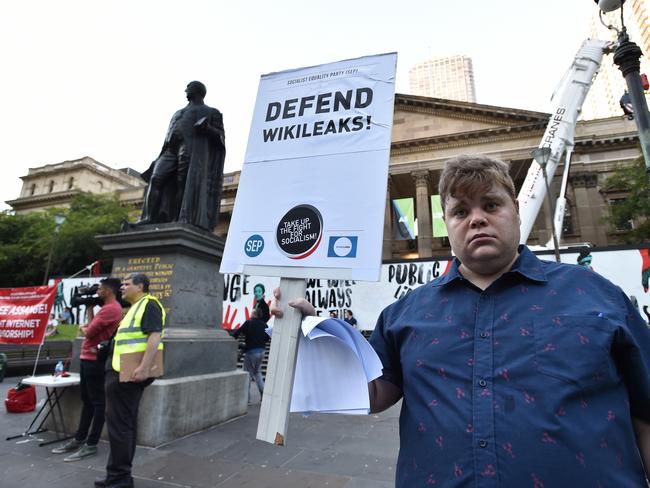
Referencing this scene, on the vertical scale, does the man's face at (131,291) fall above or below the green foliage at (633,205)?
below

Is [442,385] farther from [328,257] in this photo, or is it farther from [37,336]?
[37,336]

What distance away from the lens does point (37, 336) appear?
20.0 ft

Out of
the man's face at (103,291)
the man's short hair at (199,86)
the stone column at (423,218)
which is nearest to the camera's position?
the man's face at (103,291)

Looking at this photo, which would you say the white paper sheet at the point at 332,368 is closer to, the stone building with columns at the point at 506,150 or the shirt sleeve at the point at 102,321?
the shirt sleeve at the point at 102,321

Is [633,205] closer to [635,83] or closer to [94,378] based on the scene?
[635,83]

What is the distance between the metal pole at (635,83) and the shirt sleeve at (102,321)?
7572 millimetres

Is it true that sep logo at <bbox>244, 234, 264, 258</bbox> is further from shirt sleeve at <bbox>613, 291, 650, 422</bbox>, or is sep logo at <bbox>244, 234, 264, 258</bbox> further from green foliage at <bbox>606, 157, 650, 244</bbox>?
green foliage at <bbox>606, 157, 650, 244</bbox>

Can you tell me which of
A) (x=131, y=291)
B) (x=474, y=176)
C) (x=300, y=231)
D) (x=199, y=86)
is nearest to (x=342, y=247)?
(x=300, y=231)

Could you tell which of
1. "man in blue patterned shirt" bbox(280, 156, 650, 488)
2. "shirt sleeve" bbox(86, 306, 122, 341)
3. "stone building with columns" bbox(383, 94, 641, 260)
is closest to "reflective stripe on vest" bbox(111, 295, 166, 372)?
"shirt sleeve" bbox(86, 306, 122, 341)

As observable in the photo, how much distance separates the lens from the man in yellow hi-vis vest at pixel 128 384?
3.45 metres

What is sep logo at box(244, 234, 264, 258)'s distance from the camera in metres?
1.70

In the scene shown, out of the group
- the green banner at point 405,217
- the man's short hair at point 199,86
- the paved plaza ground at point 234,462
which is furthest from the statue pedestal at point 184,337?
the green banner at point 405,217

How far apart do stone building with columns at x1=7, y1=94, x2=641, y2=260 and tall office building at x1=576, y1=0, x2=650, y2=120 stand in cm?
290

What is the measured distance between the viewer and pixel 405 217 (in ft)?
84.5
